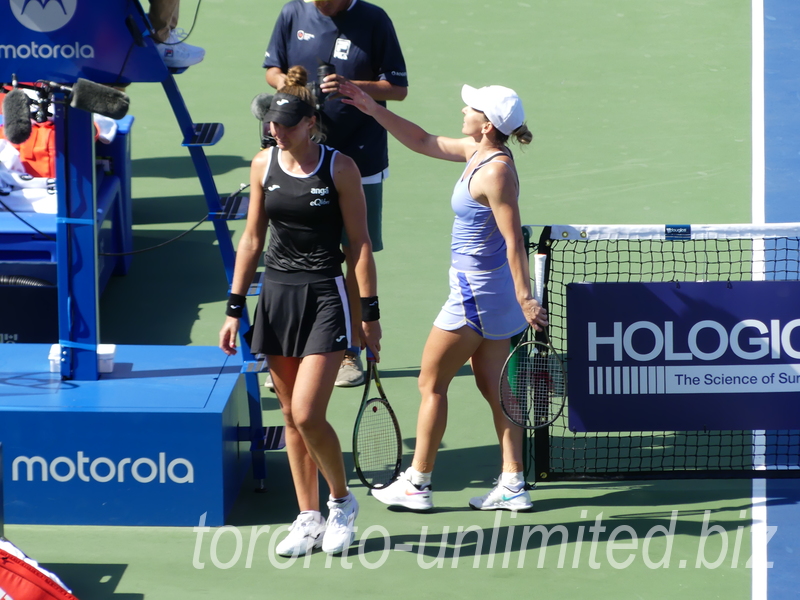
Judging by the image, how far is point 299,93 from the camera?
530 cm

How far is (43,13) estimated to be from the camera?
5582 millimetres

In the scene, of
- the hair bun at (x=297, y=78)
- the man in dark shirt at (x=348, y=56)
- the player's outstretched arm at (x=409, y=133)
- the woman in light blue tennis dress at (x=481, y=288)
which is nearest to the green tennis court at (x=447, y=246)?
the woman in light blue tennis dress at (x=481, y=288)

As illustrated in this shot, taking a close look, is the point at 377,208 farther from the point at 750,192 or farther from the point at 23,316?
the point at 750,192

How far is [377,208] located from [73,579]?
9.96 feet

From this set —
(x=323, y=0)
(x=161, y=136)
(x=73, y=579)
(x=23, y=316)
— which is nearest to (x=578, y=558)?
(x=73, y=579)

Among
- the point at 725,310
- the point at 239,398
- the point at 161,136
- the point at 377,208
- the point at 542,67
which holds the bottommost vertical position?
the point at 239,398

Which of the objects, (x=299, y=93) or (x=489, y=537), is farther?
(x=489, y=537)

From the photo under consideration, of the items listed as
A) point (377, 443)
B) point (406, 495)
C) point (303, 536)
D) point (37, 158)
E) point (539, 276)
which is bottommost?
point (303, 536)

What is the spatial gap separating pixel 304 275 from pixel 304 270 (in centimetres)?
2

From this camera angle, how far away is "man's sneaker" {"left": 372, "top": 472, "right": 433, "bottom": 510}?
6.02 metres

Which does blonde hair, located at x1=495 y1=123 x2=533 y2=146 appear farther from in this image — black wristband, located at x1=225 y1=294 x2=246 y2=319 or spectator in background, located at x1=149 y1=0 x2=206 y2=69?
spectator in background, located at x1=149 y1=0 x2=206 y2=69

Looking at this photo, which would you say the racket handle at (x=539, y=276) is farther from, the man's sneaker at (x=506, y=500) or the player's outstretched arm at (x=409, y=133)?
the man's sneaker at (x=506, y=500)

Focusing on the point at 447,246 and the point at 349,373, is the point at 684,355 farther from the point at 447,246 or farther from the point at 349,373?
the point at 447,246

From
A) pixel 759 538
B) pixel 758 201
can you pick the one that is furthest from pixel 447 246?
pixel 759 538
